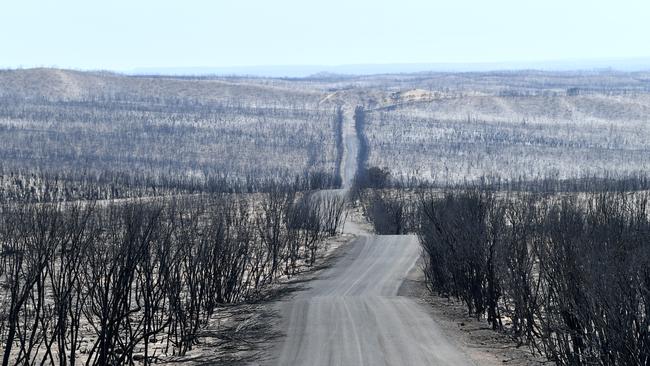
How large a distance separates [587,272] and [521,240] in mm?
11834

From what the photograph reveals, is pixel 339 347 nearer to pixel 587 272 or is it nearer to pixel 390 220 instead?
pixel 587 272

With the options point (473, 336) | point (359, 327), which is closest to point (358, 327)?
point (359, 327)

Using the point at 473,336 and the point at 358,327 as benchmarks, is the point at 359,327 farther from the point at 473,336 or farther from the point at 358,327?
the point at 473,336

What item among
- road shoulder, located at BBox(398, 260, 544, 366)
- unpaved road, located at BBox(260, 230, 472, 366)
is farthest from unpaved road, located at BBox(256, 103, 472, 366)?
road shoulder, located at BBox(398, 260, 544, 366)

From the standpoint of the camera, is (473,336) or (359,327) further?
(359,327)

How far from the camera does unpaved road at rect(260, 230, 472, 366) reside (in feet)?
98.8

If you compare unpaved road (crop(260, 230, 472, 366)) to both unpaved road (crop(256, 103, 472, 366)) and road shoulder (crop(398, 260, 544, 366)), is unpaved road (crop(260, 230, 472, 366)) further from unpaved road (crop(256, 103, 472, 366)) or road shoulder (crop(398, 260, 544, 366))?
road shoulder (crop(398, 260, 544, 366))

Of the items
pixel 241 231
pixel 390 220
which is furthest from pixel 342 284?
pixel 390 220

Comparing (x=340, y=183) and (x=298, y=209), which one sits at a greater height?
(x=298, y=209)

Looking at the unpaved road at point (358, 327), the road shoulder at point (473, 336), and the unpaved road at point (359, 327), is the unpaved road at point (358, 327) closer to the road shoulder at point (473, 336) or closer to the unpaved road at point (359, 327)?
the unpaved road at point (359, 327)

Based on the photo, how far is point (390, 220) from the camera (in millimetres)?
93188

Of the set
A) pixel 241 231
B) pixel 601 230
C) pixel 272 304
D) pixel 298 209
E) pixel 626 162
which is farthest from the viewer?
pixel 626 162

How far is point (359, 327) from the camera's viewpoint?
35438mm

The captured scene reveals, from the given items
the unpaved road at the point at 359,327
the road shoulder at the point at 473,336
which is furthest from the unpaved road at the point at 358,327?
the road shoulder at the point at 473,336
